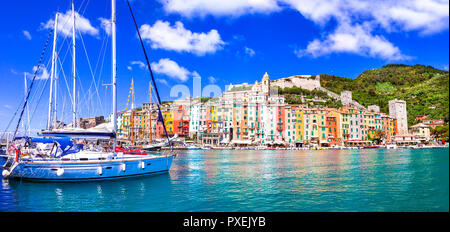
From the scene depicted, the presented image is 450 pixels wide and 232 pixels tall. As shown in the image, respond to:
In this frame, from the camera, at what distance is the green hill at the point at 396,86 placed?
3561 inches

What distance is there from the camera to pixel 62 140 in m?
14.7

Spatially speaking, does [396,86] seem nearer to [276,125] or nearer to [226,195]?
[276,125]

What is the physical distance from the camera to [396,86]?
117750mm

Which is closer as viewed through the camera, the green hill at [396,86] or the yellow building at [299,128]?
the yellow building at [299,128]

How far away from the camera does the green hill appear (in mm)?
90438

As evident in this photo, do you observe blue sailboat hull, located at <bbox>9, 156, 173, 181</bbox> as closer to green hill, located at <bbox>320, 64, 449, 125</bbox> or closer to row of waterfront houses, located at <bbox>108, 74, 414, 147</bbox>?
row of waterfront houses, located at <bbox>108, 74, 414, 147</bbox>

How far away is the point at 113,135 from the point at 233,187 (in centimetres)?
714

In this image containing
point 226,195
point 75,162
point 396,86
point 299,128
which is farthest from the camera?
point 396,86

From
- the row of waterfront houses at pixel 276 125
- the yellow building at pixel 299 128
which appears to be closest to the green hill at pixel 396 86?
the row of waterfront houses at pixel 276 125

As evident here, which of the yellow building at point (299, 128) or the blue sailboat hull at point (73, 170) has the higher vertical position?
the yellow building at point (299, 128)

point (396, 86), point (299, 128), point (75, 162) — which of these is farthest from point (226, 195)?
point (396, 86)

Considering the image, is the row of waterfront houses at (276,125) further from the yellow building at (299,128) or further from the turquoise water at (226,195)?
the turquoise water at (226,195)

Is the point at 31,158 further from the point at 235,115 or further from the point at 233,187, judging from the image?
the point at 235,115

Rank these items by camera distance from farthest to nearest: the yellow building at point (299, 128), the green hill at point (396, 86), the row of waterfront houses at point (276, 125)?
the green hill at point (396, 86) → the row of waterfront houses at point (276, 125) → the yellow building at point (299, 128)
